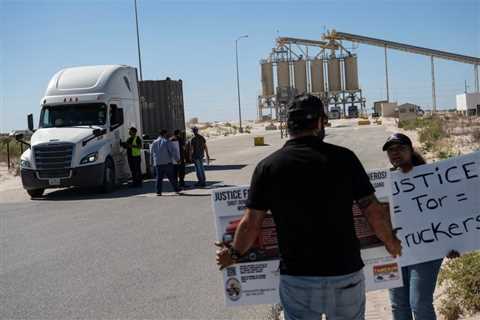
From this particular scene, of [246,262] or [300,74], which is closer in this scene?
[246,262]

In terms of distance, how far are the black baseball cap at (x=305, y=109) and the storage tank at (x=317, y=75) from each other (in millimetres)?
96675

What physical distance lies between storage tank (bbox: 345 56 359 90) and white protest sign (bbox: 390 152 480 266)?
312 feet

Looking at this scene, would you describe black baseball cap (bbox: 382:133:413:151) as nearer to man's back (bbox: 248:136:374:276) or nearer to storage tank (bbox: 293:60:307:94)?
man's back (bbox: 248:136:374:276)

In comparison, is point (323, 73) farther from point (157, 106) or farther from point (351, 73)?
point (157, 106)

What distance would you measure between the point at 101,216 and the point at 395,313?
10035 millimetres

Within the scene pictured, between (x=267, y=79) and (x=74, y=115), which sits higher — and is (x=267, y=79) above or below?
above

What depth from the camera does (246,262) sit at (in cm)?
423

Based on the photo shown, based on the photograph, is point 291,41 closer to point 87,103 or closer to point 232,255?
point 87,103

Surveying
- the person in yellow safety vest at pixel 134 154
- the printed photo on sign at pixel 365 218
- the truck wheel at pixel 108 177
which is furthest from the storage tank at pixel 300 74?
the printed photo on sign at pixel 365 218

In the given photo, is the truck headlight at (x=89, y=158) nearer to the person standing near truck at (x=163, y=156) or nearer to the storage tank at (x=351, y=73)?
the person standing near truck at (x=163, y=156)

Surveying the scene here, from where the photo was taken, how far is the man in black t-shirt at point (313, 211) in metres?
3.33

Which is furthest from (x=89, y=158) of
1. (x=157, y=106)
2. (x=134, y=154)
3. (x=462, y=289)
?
(x=462, y=289)

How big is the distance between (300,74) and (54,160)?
274 feet

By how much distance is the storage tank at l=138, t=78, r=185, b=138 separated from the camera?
85.3 ft
